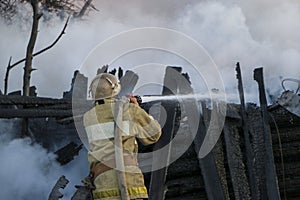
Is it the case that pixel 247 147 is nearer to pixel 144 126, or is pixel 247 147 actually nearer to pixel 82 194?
pixel 82 194

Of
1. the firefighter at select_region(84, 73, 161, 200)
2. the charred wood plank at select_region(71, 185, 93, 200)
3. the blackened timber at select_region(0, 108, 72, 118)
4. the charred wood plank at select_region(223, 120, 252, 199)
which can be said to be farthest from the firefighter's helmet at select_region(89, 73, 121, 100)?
the blackened timber at select_region(0, 108, 72, 118)

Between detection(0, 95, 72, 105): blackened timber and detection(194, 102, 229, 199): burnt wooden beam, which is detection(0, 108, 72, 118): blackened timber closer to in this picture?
detection(0, 95, 72, 105): blackened timber

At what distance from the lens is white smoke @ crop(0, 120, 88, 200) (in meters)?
8.75

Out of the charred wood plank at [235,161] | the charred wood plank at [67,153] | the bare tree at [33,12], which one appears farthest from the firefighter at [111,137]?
the bare tree at [33,12]

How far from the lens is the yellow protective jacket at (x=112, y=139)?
476cm

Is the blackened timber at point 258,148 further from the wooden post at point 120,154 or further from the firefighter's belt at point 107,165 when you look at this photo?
the wooden post at point 120,154

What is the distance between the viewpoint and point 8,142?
1005 centimetres

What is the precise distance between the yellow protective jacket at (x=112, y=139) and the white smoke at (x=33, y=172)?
367 centimetres

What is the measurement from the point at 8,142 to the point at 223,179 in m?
4.88

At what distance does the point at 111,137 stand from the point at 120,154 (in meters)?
0.22

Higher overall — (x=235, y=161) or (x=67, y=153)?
(x=67, y=153)

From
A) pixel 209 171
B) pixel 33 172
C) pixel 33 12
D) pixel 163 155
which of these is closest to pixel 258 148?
pixel 209 171

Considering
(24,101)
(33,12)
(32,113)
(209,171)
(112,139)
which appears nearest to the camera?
(112,139)

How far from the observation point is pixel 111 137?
189 inches
